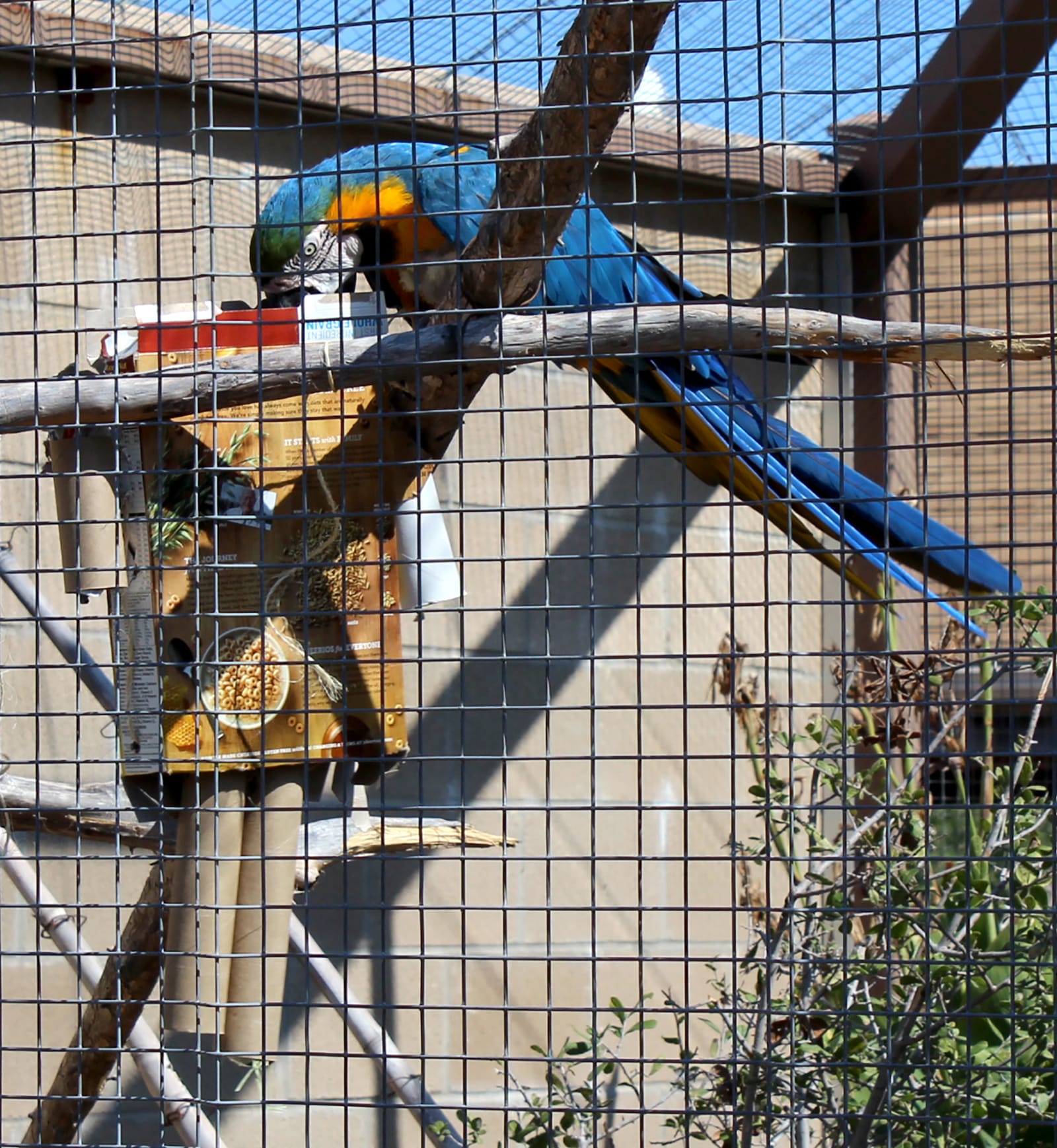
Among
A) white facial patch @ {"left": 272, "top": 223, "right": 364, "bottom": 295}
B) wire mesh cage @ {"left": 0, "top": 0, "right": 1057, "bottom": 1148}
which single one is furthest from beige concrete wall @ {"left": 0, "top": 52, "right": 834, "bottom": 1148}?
white facial patch @ {"left": 272, "top": 223, "right": 364, "bottom": 295}

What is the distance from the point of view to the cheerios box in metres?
1.08

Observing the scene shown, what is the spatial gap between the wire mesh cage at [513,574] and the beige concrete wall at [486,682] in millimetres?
11

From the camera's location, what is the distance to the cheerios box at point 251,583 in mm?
1081

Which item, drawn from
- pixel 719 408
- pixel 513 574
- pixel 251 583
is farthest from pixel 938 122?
pixel 251 583

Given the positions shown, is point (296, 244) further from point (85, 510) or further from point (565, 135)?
point (565, 135)

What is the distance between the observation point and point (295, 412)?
1.17m

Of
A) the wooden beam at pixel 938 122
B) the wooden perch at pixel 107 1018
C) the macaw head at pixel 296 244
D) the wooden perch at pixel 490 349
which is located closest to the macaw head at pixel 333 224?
the macaw head at pixel 296 244

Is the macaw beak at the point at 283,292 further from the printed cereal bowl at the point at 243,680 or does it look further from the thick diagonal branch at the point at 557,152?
the printed cereal bowl at the point at 243,680

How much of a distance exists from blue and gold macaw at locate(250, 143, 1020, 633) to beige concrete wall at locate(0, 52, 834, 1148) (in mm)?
162

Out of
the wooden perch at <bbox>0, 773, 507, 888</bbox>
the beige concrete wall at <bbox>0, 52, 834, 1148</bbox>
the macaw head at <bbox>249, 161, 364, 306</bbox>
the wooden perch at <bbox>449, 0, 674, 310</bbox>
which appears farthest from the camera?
the beige concrete wall at <bbox>0, 52, 834, 1148</bbox>

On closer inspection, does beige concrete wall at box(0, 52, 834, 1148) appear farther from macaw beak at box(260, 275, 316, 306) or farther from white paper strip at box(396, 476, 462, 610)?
white paper strip at box(396, 476, 462, 610)

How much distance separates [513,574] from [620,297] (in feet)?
2.07

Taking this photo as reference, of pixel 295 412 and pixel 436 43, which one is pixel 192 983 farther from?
pixel 436 43

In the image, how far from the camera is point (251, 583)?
3.73 ft
